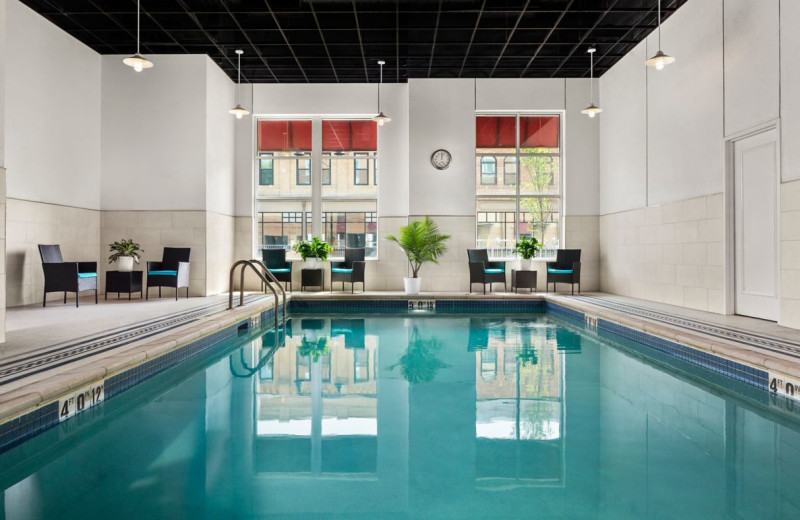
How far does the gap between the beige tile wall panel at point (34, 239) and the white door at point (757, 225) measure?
9393 millimetres

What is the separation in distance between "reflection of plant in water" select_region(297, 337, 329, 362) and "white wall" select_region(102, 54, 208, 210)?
4.46 metres

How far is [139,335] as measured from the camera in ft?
15.6

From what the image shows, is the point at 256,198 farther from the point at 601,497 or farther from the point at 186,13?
the point at 601,497

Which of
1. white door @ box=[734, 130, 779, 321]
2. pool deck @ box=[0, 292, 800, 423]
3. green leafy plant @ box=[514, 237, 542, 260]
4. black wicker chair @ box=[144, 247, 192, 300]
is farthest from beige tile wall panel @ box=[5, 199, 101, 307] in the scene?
white door @ box=[734, 130, 779, 321]

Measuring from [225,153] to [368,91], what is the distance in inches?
123

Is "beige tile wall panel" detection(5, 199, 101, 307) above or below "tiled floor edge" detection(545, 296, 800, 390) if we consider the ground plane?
above

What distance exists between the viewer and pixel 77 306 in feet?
23.4

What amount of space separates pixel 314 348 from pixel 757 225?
17.5 ft

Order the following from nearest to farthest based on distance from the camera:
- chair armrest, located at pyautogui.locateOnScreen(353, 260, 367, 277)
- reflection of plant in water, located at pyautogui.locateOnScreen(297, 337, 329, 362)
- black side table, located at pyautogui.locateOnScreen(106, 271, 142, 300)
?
1. reflection of plant in water, located at pyautogui.locateOnScreen(297, 337, 329, 362)
2. black side table, located at pyautogui.locateOnScreen(106, 271, 142, 300)
3. chair armrest, located at pyautogui.locateOnScreen(353, 260, 367, 277)

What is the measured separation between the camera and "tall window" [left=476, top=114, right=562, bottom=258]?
10.7 meters

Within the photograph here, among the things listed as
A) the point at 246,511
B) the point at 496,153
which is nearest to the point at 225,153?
the point at 496,153

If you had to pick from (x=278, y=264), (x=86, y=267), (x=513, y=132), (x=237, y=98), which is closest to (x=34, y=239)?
(x=86, y=267)

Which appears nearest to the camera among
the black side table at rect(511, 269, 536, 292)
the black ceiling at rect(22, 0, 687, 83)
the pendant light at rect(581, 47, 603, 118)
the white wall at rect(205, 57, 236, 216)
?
the black ceiling at rect(22, 0, 687, 83)

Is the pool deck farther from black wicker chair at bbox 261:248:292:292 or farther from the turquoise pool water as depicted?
black wicker chair at bbox 261:248:292:292
